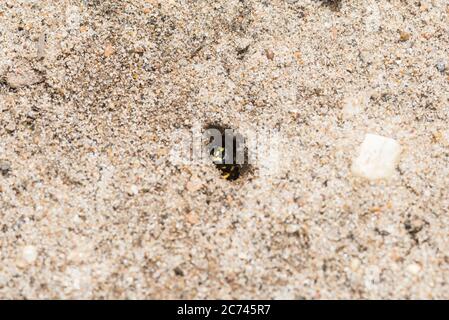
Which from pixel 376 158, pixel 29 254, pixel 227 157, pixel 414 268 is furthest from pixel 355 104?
pixel 29 254

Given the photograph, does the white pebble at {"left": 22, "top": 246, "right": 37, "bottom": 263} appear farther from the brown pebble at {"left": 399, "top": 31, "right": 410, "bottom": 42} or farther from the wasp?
the brown pebble at {"left": 399, "top": 31, "right": 410, "bottom": 42}

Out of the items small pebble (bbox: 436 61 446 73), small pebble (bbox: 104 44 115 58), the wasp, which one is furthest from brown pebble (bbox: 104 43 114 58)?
small pebble (bbox: 436 61 446 73)

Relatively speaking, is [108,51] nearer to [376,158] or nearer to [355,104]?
[355,104]

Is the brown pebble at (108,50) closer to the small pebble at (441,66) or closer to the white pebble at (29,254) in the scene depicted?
the white pebble at (29,254)

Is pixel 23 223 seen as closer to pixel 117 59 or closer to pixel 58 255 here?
pixel 58 255

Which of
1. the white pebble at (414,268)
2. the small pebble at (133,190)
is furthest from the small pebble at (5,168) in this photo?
the white pebble at (414,268)

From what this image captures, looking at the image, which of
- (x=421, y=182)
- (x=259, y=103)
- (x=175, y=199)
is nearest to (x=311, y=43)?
(x=259, y=103)
